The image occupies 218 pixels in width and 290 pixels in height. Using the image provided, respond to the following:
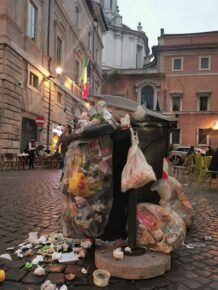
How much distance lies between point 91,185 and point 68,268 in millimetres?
749

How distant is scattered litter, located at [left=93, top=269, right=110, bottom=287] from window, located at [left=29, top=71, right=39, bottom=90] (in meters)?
18.4

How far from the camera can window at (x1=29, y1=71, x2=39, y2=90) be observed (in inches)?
807

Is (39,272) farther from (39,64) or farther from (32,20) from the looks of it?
(32,20)

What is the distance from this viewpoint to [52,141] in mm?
24312

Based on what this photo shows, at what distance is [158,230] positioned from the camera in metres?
3.41

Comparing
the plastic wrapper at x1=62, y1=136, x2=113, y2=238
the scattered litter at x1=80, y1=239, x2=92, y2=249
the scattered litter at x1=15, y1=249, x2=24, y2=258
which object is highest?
the plastic wrapper at x1=62, y1=136, x2=113, y2=238

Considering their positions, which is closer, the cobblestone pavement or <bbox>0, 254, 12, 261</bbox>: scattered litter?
the cobblestone pavement

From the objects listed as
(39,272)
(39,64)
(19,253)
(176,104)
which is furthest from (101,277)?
(176,104)

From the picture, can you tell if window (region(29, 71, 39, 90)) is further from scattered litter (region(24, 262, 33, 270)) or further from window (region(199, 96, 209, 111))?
window (region(199, 96, 209, 111))

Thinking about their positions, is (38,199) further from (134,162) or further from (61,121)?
(61,121)

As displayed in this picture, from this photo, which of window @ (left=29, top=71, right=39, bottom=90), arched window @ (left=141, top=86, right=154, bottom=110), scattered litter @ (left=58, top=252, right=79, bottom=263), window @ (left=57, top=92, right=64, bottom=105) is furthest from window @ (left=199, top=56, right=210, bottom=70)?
scattered litter @ (left=58, top=252, right=79, bottom=263)

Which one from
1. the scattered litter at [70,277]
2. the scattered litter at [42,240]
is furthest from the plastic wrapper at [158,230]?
the scattered litter at [42,240]

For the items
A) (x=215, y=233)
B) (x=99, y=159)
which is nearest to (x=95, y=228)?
(x=99, y=159)

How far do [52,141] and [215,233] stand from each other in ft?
66.5
